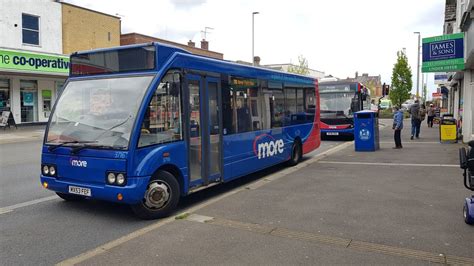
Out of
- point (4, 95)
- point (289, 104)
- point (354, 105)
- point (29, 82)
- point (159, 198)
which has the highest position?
point (29, 82)

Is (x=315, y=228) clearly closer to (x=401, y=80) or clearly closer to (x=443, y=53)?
(x=443, y=53)

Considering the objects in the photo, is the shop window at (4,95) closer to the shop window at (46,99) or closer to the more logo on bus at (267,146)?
the shop window at (46,99)

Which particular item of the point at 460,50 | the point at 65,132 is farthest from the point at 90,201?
the point at 460,50

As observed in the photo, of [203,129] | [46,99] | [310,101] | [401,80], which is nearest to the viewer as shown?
[203,129]

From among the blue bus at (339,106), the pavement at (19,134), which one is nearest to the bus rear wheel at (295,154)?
the blue bus at (339,106)

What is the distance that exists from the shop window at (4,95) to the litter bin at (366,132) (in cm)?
1929

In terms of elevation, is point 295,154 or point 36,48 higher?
point 36,48

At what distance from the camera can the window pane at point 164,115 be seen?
587 centimetres

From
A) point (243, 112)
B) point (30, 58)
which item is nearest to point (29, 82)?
point (30, 58)

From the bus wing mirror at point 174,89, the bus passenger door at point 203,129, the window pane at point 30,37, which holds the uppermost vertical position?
the window pane at point 30,37

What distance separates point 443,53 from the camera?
1617 cm

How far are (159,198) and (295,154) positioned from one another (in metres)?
5.91

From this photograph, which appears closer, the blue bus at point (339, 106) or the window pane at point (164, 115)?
the window pane at point (164, 115)

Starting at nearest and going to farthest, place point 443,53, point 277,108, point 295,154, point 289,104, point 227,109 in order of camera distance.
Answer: point 227,109 → point 277,108 → point 289,104 → point 295,154 → point 443,53
